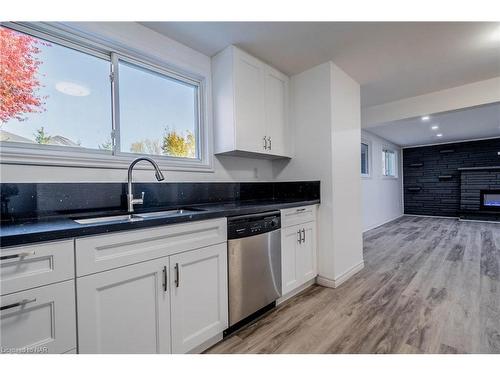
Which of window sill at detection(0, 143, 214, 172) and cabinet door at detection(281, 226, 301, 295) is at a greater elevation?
window sill at detection(0, 143, 214, 172)

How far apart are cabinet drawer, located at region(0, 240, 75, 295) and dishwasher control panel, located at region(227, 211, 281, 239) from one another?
88 cm

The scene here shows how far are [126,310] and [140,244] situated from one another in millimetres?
320

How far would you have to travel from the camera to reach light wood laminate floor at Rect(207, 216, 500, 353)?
58.8 inches

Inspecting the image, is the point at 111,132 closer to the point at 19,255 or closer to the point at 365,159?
the point at 19,255

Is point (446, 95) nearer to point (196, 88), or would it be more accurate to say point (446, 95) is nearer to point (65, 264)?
point (196, 88)

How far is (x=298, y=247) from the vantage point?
2.20 meters

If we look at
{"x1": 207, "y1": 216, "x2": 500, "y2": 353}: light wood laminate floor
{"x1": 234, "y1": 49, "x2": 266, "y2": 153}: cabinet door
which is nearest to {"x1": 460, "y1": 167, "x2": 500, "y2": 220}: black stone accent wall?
{"x1": 207, "y1": 216, "x2": 500, "y2": 353}: light wood laminate floor

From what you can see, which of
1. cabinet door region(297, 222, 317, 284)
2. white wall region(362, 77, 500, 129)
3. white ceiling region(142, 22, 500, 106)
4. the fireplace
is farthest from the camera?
the fireplace

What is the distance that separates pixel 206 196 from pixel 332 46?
180cm

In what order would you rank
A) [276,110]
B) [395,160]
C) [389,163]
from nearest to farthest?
[276,110] < [389,163] < [395,160]

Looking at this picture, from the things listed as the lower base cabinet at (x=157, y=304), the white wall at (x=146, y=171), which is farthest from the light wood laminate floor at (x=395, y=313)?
the white wall at (x=146, y=171)

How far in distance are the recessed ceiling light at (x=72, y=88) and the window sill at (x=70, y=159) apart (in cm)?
41

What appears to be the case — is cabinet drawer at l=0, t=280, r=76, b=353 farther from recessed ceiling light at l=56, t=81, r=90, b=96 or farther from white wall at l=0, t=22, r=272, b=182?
recessed ceiling light at l=56, t=81, r=90, b=96

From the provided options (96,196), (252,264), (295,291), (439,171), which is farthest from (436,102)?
(439,171)
